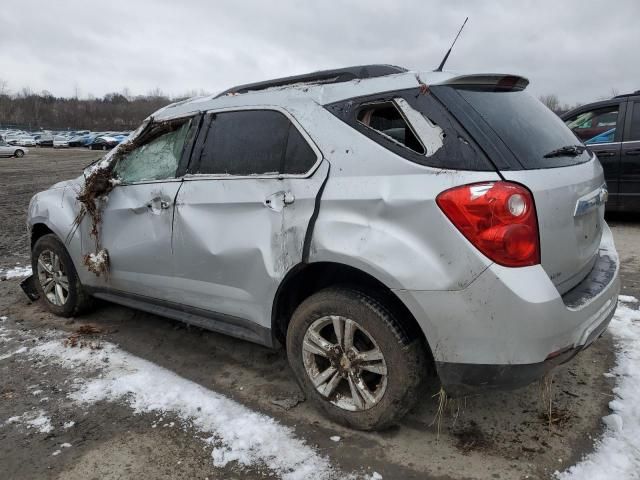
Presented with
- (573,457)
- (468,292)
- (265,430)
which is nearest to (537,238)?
(468,292)

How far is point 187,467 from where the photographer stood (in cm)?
245

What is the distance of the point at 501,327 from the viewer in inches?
83.8

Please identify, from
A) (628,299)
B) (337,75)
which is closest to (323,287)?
(337,75)

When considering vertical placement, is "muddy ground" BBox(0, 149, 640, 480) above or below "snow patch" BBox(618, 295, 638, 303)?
below

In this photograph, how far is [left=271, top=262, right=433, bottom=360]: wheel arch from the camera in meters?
2.42

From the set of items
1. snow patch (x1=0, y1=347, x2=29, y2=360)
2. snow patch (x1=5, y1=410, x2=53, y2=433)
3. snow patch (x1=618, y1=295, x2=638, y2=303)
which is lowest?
snow patch (x1=0, y1=347, x2=29, y2=360)

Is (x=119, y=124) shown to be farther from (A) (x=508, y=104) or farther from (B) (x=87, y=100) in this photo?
(A) (x=508, y=104)

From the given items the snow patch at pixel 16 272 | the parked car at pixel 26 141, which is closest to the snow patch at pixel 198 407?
the snow patch at pixel 16 272

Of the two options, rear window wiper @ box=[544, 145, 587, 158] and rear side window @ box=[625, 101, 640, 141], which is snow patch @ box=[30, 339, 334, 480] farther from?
rear side window @ box=[625, 101, 640, 141]

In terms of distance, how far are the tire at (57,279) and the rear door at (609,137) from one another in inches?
251

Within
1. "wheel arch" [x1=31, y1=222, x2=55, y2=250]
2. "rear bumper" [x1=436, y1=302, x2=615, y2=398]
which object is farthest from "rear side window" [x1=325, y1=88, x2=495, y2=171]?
"wheel arch" [x1=31, y1=222, x2=55, y2=250]

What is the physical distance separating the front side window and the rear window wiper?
4.66m

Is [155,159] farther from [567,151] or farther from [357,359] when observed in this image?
[567,151]

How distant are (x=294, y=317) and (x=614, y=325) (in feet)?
8.43
